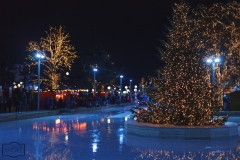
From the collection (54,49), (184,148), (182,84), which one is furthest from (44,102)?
(184,148)

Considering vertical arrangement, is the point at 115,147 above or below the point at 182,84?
below

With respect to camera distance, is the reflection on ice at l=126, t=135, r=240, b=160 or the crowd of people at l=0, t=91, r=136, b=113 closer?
the reflection on ice at l=126, t=135, r=240, b=160

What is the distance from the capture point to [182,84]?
1858 cm

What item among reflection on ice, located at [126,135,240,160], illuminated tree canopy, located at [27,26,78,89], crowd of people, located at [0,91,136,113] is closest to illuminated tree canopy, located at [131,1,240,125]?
reflection on ice, located at [126,135,240,160]

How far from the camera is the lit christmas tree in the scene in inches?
721

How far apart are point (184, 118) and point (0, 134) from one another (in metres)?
8.25

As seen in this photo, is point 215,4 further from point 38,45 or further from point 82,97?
point 38,45

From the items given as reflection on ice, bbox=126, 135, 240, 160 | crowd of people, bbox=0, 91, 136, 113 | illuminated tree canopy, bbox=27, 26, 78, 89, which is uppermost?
illuminated tree canopy, bbox=27, 26, 78, 89

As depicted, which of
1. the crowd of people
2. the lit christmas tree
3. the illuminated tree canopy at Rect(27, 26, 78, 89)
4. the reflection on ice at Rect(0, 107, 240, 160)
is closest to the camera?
the reflection on ice at Rect(0, 107, 240, 160)

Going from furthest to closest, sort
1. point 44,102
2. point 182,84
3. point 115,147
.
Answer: point 44,102
point 182,84
point 115,147

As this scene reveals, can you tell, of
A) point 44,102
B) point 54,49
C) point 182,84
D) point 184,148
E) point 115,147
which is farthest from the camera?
point 54,49

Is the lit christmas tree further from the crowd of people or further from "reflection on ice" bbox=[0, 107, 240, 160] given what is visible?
the crowd of people

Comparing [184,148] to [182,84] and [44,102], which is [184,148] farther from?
[44,102]

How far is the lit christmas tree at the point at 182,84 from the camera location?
18312mm
